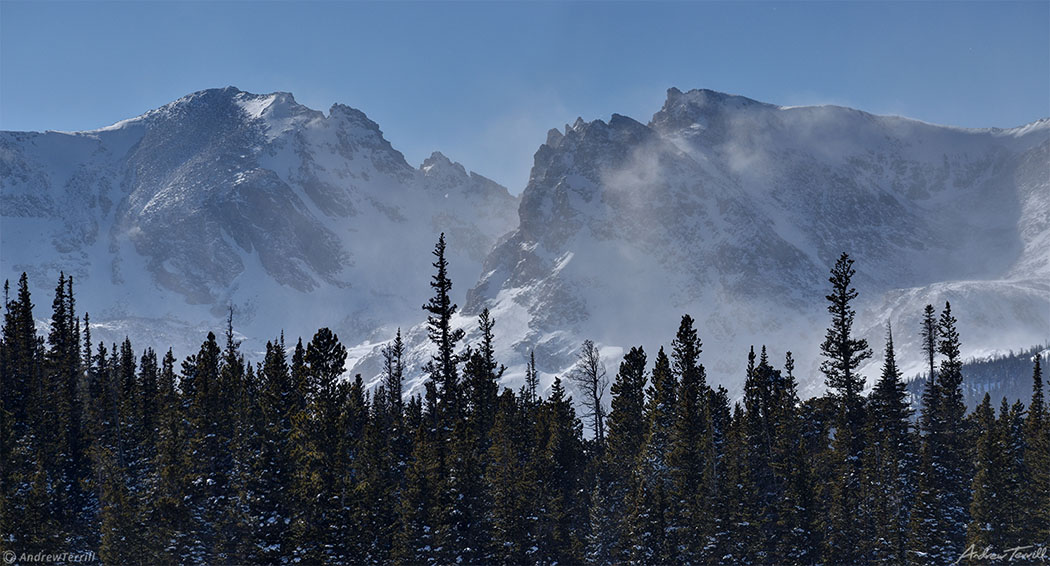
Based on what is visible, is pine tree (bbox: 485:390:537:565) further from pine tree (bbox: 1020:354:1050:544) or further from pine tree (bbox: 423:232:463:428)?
pine tree (bbox: 1020:354:1050:544)

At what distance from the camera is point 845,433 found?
68062 millimetres

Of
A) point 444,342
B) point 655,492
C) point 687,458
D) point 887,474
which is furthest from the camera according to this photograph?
point 887,474

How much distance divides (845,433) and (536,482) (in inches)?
758

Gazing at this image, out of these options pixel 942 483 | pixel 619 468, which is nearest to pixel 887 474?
pixel 942 483

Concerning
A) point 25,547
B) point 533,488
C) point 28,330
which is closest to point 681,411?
point 533,488

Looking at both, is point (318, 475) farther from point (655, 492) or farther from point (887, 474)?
point (887, 474)

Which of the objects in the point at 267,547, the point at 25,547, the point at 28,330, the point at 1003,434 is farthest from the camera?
the point at 28,330

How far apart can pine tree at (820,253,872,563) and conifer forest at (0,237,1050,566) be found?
161 millimetres

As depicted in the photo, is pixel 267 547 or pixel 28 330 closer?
pixel 267 547

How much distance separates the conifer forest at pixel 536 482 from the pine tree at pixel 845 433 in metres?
0.16

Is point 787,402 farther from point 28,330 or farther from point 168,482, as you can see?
point 28,330

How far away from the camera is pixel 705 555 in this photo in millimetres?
62625

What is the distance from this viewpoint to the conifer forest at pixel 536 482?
58938 mm

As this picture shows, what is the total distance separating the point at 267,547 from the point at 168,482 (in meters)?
11.0
